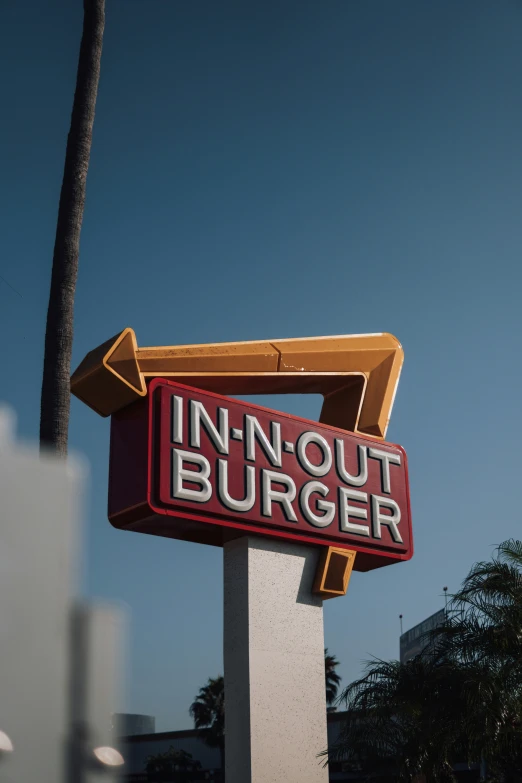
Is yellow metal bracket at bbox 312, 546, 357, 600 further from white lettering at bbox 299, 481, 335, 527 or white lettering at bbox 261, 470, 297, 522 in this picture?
white lettering at bbox 261, 470, 297, 522

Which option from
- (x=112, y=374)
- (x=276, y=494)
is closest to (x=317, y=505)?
(x=276, y=494)

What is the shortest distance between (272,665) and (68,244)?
619 centimetres

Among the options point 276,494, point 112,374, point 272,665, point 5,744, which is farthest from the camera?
point 276,494

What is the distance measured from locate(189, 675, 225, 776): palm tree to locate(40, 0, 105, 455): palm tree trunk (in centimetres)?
4759

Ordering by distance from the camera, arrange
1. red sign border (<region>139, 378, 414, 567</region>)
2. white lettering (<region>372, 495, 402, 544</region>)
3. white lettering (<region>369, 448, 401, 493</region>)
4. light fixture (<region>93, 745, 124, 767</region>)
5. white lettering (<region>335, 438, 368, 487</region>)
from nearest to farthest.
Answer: light fixture (<region>93, 745, 124, 767</region>), red sign border (<region>139, 378, 414, 567</region>), white lettering (<region>335, 438, 368, 487</region>), white lettering (<region>372, 495, 402, 544</region>), white lettering (<region>369, 448, 401, 493</region>)

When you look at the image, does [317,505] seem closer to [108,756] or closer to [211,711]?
[108,756]

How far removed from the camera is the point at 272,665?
1061cm

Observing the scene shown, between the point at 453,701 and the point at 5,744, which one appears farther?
the point at 453,701

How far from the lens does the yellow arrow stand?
10320 mm

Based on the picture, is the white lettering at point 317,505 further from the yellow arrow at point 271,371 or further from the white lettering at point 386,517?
the yellow arrow at point 271,371

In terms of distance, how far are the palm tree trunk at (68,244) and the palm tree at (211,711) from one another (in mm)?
47588

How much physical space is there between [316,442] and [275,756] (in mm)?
3741

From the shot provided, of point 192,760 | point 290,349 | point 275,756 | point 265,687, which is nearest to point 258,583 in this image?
point 265,687

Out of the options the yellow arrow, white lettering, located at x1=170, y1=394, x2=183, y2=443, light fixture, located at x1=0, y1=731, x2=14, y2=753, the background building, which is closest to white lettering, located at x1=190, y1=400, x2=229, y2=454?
white lettering, located at x1=170, y1=394, x2=183, y2=443
